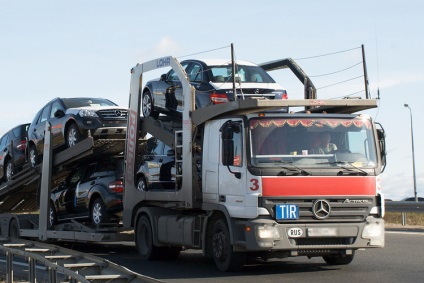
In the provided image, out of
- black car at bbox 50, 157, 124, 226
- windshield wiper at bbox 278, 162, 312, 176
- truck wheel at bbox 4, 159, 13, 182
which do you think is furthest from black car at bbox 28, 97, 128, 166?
windshield wiper at bbox 278, 162, 312, 176

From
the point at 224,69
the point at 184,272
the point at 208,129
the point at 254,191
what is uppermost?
the point at 224,69

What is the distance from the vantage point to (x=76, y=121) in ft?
60.6

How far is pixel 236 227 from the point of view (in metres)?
13.4

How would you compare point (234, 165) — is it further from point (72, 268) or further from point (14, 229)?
point (14, 229)

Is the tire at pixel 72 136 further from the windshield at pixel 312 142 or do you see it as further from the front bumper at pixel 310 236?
the front bumper at pixel 310 236

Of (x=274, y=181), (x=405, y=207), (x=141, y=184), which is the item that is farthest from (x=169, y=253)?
(x=405, y=207)

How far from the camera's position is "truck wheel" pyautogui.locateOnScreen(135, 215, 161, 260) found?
16.0 metres

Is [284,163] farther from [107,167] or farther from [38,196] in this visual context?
[38,196]

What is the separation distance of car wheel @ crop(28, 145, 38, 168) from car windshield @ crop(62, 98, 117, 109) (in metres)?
1.53

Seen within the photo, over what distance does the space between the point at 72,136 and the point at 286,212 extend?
700 cm

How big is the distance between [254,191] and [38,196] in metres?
8.18

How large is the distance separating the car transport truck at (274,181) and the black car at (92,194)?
251cm

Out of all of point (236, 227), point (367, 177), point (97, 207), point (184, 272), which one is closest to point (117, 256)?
point (97, 207)

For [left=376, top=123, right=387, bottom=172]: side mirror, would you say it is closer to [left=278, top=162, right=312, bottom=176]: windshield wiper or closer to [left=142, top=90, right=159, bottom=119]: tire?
[left=278, top=162, right=312, bottom=176]: windshield wiper
